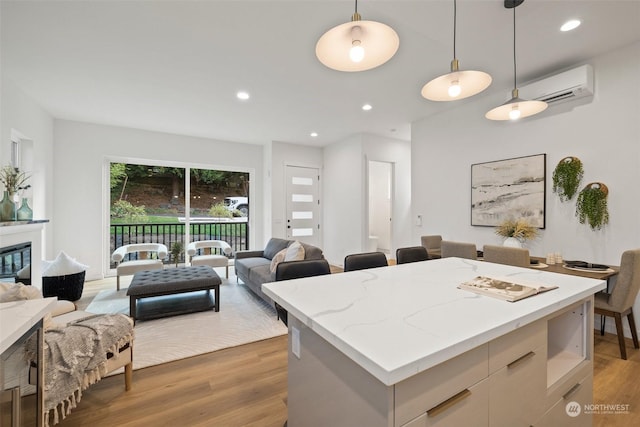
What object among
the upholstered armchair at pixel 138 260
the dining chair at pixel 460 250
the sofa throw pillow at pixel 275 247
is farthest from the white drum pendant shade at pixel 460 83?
the upholstered armchair at pixel 138 260

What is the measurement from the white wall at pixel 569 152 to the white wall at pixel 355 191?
1.42 meters

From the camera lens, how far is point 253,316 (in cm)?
317

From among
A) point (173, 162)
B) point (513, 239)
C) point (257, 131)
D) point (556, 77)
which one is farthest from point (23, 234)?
point (556, 77)

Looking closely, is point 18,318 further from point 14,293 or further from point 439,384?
point 439,384

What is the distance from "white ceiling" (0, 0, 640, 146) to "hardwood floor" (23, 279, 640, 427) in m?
2.85

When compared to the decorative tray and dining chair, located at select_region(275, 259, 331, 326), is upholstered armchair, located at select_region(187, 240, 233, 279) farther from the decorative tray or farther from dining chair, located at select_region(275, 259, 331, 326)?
the decorative tray

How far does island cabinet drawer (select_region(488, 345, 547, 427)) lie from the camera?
0.94m

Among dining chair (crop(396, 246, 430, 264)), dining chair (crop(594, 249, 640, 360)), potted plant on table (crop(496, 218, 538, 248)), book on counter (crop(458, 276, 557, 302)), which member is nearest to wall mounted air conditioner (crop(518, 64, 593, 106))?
potted plant on table (crop(496, 218, 538, 248))

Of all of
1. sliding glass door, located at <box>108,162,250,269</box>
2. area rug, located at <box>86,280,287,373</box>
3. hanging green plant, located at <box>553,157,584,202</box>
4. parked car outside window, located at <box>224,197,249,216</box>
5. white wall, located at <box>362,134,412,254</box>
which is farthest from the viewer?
parked car outside window, located at <box>224,197,249,216</box>

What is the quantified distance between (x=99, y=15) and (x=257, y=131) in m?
3.17

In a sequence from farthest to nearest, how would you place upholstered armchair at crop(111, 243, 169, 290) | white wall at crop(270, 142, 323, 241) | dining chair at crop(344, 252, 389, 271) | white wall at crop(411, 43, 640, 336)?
white wall at crop(270, 142, 323, 241), upholstered armchair at crop(111, 243, 169, 290), white wall at crop(411, 43, 640, 336), dining chair at crop(344, 252, 389, 271)

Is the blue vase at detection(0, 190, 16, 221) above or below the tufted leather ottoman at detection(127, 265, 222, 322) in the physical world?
above

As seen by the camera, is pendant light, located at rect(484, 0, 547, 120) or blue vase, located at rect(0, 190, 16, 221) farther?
blue vase, located at rect(0, 190, 16, 221)

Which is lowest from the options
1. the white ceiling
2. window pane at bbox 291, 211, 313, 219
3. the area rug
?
the area rug
